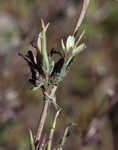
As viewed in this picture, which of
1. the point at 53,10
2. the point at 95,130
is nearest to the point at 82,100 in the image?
the point at 53,10

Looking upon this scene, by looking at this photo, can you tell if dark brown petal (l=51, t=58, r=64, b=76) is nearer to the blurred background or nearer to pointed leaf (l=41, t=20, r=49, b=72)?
pointed leaf (l=41, t=20, r=49, b=72)

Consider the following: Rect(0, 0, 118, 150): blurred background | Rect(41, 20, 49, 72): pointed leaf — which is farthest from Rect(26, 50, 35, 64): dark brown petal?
Rect(0, 0, 118, 150): blurred background

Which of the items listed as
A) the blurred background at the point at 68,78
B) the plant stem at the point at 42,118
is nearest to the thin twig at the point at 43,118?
the plant stem at the point at 42,118

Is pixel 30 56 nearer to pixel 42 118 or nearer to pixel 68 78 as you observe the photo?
Result: pixel 42 118

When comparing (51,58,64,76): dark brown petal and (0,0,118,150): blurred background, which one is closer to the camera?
(51,58,64,76): dark brown petal

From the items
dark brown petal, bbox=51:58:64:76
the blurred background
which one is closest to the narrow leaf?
dark brown petal, bbox=51:58:64:76

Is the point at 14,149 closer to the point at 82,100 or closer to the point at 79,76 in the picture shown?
the point at 82,100

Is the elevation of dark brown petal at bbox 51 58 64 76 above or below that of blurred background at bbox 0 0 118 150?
below

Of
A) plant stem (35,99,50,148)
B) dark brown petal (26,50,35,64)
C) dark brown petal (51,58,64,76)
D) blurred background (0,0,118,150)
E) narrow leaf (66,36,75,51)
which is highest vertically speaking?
blurred background (0,0,118,150)
